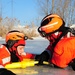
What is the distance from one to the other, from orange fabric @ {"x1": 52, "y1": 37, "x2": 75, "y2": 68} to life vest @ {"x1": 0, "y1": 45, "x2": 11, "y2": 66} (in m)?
0.39

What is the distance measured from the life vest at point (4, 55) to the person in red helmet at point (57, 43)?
0.33m

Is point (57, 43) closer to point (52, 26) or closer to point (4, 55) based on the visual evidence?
point (52, 26)

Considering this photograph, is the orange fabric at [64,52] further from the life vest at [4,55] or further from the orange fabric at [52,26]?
the life vest at [4,55]

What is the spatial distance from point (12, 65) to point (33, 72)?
20 centimetres

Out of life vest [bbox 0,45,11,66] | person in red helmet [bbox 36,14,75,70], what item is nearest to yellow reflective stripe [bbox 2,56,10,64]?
life vest [bbox 0,45,11,66]

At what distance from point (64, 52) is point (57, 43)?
0.41 ft

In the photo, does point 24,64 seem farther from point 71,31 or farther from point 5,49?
point 71,31

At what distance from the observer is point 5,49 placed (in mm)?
2195

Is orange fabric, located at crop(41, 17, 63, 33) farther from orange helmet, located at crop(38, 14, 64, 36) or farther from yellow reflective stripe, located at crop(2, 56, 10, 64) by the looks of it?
yellow reflective stripe, located at crop(2, 56, 10, 64)

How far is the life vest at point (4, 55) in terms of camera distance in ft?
6.92

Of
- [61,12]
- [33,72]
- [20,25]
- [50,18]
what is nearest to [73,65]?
[33,72]

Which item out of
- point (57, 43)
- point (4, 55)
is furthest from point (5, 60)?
point (57, 43)

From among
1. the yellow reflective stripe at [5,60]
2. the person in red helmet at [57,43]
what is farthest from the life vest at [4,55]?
the person in red helmet at [57,43]

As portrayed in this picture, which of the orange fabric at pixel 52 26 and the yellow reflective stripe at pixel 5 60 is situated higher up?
the orange fabric at pixel 52 26
